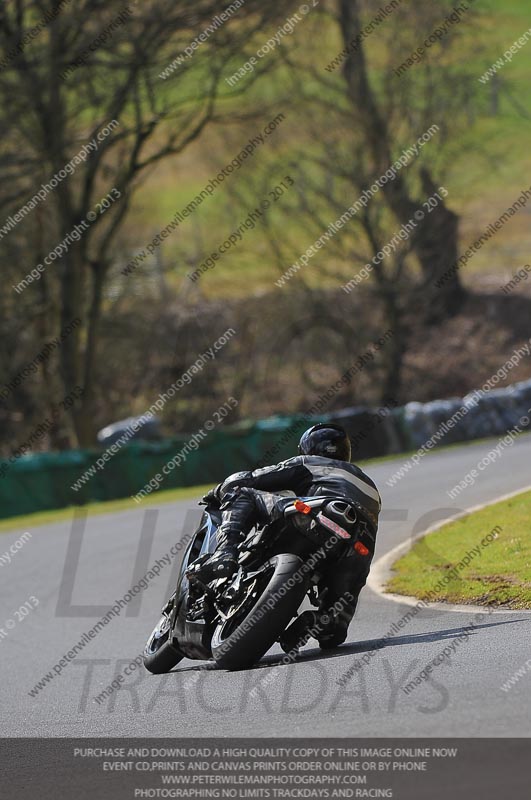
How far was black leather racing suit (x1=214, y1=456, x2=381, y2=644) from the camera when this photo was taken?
7.59 metres

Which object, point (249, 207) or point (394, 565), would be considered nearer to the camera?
point (394, 565)

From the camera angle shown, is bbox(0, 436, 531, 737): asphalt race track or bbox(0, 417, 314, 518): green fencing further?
bbox(0, 417, 314, 518): green fencing

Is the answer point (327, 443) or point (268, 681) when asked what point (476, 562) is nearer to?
point (327, 443)

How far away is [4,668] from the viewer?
9734mm

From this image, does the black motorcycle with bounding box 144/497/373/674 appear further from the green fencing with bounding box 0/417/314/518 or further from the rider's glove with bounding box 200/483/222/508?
the green fencing with bounding box 0/417/314/518

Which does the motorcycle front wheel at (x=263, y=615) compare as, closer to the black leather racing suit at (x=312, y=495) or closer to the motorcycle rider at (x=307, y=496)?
the motorcycle rider at (x=307, y=496)

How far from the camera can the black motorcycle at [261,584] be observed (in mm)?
7129

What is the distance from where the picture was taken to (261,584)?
7.27 m

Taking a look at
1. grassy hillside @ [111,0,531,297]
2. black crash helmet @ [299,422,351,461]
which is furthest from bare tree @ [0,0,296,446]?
black crash helmet @ [299,422,351,461]

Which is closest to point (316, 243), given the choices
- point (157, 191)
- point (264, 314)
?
point (264, 314)

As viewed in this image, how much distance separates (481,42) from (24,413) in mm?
17123

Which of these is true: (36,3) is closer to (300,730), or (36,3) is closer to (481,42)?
(481,42)

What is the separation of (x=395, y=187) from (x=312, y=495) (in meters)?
28.6
